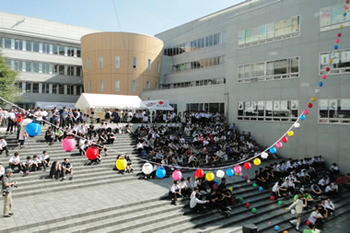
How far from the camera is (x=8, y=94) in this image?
32219 mm

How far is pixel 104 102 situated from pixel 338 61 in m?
19.0

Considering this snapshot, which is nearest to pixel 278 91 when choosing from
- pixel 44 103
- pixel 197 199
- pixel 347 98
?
pixel 347 98

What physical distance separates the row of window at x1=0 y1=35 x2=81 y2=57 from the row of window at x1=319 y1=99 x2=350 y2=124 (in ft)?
132

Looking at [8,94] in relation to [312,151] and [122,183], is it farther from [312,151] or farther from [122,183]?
[312,151]

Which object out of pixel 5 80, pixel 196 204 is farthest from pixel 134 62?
pixel 196 204

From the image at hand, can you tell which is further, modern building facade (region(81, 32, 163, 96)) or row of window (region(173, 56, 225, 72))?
modern building facade (region(81, 32, 163, 96))

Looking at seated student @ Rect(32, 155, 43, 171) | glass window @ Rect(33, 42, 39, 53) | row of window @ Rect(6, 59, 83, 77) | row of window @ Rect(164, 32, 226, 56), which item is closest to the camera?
seated student @ Rect(32, 155, 43, 171)

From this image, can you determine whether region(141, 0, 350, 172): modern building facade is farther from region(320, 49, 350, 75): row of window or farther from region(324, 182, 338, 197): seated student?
region(324, 182, 338, 197): seated student

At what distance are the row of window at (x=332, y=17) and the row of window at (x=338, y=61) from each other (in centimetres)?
193

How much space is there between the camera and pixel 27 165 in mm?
14281

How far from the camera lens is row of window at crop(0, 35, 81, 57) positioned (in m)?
40.2

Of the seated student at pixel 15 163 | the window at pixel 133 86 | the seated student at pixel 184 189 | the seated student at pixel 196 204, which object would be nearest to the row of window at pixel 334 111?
the seated student at pixel 184 189

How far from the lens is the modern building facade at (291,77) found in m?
19.2

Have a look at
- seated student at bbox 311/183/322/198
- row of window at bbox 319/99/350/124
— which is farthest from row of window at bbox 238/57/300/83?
seated student at bbox 311/183/322/198
